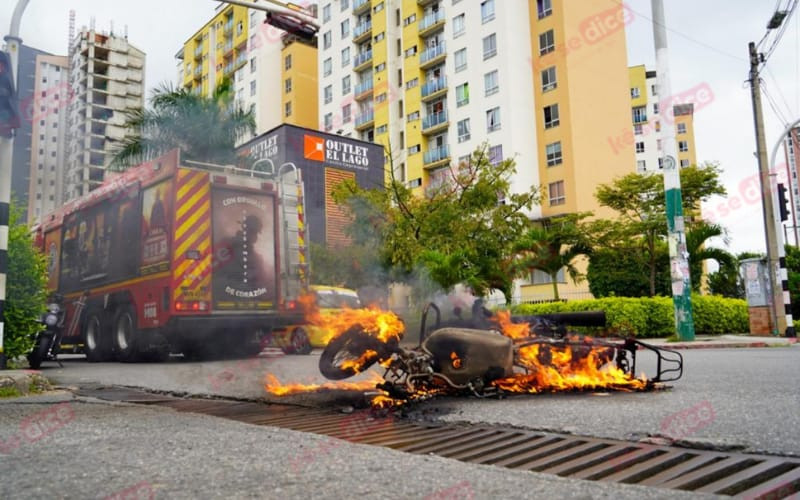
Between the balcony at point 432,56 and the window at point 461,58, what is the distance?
1.12 m

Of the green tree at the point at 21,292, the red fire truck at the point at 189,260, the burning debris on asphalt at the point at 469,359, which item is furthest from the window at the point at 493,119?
the burning debris on asphalt at the point at 469,359

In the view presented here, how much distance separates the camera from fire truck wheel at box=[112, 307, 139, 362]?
1243 centimetres

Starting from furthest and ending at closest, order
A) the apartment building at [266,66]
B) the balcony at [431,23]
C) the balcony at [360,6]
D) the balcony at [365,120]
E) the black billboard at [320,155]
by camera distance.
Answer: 1. the apartment building at [266,66]
2. the balcony at [360,6]
3. the balcony at [365,120]
4. the balcony at [431,23]
5. the black billboard at [320,155]

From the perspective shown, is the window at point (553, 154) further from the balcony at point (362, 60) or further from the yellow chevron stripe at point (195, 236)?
the yellow chevron stripe at point (195, 236)

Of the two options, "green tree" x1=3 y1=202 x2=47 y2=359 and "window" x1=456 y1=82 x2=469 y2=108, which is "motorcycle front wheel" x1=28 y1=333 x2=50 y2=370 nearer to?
"green tree" x1=3 y1=202 x2=47 y2=359

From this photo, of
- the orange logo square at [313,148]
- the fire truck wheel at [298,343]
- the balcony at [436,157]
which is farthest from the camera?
the balcony at [436,157]

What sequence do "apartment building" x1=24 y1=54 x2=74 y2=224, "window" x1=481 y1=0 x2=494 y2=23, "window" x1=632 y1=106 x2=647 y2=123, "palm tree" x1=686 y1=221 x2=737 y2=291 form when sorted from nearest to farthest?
1. "apartment building" x1=24 y1=54 x2=74 y2=224
2. "palm tree" x1=686 y1=221 x2=737 y2=291
3. "window" x1=481 y1=0 x2=494 y2=23
4. "window" x1=632 y1=106 x2=647 y2=123

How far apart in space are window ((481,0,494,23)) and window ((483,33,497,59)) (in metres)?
1.18

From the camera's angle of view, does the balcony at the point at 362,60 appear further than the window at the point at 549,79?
Yes

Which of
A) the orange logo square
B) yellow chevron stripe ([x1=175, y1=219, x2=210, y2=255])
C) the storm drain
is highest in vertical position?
the orange logo square

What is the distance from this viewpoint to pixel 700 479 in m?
Result: 2.73

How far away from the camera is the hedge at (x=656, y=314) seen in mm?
18312

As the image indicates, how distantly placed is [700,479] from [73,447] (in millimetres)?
3349

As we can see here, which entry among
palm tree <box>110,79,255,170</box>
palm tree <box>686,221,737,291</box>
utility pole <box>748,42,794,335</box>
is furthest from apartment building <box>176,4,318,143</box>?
utility pole <box>748,42,794,335</box>
